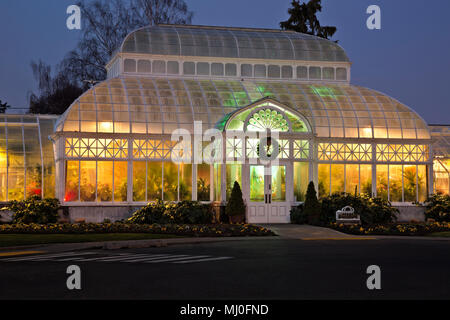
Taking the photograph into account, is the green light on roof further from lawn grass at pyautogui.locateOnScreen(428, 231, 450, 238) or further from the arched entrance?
lawn grass at pyautogui.locateOnScreen(428, 231, 450, 238)

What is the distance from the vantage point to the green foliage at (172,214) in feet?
101

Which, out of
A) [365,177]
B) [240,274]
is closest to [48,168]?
[365,177]

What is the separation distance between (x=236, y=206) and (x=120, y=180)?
19.3ft

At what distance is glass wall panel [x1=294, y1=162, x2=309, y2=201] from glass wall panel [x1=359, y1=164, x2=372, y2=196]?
311 centimetres

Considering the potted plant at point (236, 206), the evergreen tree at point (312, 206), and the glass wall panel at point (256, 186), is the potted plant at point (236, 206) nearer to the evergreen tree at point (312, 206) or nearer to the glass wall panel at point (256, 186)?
the glass wall panel at point (256, 186)

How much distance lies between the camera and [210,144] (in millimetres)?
33812

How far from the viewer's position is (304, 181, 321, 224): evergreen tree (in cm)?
3191

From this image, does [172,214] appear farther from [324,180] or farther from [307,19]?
[307,19]

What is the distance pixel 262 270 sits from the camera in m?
15.9

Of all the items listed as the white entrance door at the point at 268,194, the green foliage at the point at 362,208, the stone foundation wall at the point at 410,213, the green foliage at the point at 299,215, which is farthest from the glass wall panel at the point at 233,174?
the stone foundation wall at the point at 410,213

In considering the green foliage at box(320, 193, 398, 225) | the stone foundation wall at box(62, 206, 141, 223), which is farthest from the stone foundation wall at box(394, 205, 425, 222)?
the stone foundation wall at box(62, 206, 141, 223)

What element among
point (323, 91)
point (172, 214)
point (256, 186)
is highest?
point (323, 91)

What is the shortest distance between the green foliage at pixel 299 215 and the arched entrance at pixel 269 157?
1.48ft
